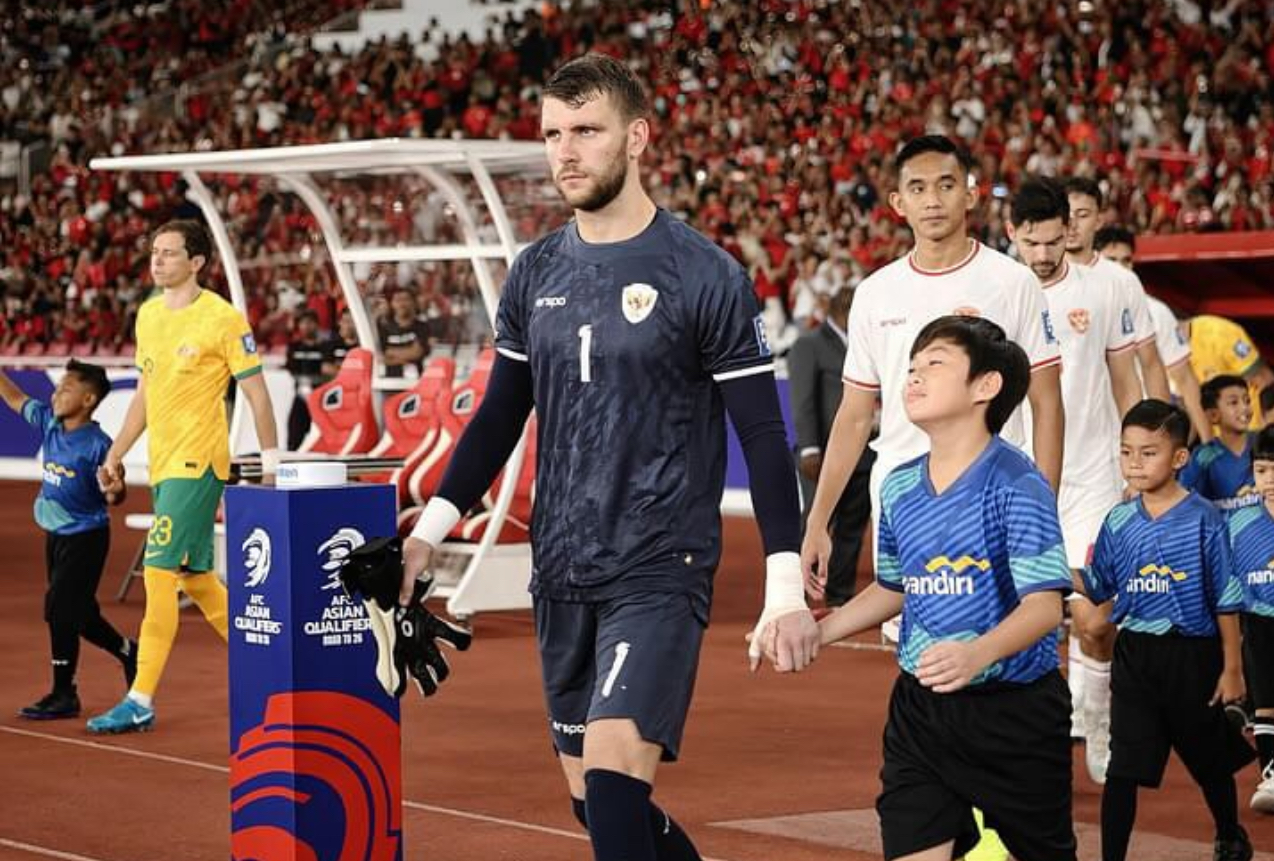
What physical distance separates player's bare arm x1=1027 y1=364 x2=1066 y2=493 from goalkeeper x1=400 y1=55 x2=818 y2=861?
2.27 metres

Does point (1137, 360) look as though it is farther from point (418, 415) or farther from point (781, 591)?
point (418, 415)

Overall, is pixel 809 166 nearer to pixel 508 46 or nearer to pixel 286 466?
pixel 508 46

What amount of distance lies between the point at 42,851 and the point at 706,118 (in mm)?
23535

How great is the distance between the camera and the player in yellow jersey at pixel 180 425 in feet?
34.3

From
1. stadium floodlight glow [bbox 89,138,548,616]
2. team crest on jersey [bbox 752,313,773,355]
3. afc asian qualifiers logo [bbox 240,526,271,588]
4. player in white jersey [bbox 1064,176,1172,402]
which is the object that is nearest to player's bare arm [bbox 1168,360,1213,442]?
player in white jersey [bbox 1064,176,1172,402]

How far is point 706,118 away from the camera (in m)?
30.6

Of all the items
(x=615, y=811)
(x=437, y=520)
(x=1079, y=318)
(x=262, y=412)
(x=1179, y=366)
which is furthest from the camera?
(x=1179, y=366)

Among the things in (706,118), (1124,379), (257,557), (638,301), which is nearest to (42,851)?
(257,557)

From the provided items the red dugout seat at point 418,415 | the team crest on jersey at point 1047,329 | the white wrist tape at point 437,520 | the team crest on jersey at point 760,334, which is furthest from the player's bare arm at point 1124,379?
the red dugout seat at point 418,415

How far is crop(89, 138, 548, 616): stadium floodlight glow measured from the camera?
1474 cm

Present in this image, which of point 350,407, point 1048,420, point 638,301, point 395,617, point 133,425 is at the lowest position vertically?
point 350,407

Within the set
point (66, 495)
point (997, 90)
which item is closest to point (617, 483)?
point (66, 495)

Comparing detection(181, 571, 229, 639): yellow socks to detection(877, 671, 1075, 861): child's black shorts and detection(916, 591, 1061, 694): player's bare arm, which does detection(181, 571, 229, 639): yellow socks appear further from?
detection(916, 591, 1061, 694): player's bare arm

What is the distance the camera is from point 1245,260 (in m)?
14.3
